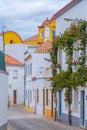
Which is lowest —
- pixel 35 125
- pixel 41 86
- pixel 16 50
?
pixel 35 125

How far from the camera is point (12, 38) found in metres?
79.6

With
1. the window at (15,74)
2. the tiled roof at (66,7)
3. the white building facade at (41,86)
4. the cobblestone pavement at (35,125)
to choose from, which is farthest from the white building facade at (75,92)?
the window at (15,74)

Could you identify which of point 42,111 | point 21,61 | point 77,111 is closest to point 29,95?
point 42,111

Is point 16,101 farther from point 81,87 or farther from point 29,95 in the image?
point 81,87

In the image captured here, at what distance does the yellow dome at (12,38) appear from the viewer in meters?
78.3

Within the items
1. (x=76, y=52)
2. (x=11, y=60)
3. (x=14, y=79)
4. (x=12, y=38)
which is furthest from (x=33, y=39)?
(x=76, y=52)

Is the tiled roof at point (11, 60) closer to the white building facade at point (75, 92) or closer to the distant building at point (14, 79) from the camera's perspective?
the distant building at point (14, 79)

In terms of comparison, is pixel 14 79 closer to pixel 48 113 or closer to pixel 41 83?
pixel 41 83

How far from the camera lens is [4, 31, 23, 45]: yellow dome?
78312 mm

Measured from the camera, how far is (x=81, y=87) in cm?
2925

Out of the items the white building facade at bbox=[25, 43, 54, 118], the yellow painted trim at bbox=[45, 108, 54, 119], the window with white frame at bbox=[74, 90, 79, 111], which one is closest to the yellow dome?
the white building facade at bbox=[25, 43, 54, 118]

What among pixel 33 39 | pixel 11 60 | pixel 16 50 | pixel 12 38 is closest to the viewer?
pixel 11 60

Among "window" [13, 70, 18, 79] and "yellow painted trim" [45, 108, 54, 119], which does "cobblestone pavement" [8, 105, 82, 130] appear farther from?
"window" [13, 70, 18, 79]

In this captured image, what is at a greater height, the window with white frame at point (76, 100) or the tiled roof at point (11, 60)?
the tiled roof at point (11, 60)
